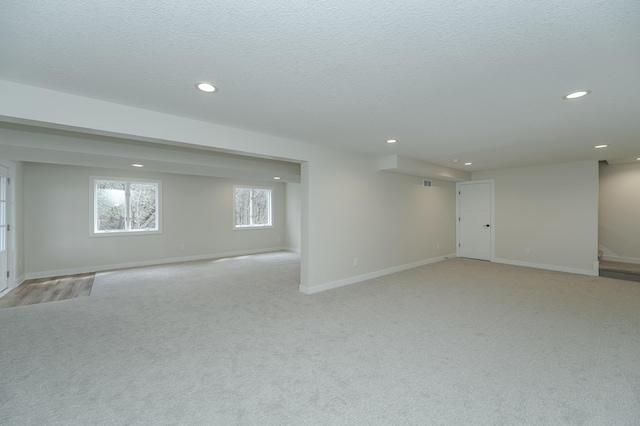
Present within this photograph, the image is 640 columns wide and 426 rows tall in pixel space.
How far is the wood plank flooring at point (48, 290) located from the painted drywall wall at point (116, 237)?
0.56 metres

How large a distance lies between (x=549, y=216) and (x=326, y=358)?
6.30 metres

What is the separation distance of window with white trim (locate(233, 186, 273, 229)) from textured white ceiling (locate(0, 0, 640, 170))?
18.0 ft

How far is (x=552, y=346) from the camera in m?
2.75

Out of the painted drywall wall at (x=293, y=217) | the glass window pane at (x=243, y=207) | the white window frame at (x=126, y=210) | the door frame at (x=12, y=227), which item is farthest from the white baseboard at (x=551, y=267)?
the door frame at (x=12, y=227)

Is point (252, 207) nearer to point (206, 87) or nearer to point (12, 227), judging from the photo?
point (12, 227)

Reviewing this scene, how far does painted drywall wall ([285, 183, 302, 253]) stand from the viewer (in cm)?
907

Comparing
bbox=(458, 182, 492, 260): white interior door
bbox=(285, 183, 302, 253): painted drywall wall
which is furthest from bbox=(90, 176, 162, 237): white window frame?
bbox=(458, 182, 492, 260): white interior door

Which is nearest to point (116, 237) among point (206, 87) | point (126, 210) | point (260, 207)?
point (126, 210)

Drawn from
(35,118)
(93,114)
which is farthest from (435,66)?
(35,118)

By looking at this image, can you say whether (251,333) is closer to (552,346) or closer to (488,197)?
(552,346)

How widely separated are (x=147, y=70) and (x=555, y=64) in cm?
291

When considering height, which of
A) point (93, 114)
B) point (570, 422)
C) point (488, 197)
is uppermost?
point (93, 114)

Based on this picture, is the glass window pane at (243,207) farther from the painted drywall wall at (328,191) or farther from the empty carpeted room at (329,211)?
the painted drywall wall at (328,191)

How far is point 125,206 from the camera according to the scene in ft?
21.8
